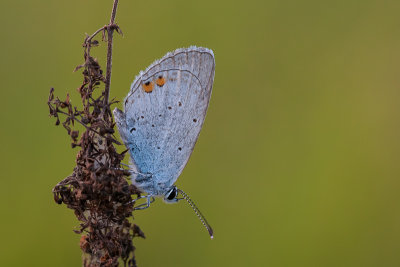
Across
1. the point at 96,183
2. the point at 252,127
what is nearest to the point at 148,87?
the point at 96,183

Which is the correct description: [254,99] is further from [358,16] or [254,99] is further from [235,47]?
[358,16]

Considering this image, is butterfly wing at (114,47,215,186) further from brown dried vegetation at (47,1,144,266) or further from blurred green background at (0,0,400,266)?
blurred green background at (0,0,400,266)

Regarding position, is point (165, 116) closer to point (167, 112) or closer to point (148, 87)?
point (167, 112)

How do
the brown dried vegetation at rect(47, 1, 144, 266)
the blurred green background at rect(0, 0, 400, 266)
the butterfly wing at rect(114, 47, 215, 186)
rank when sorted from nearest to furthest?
the brown dried vegetation at rect(47, 1, 144, 266) < the butterfly wing at rect(114, 47, 215, 186) < the blurred green background at rect(0, 0, 400, 266)

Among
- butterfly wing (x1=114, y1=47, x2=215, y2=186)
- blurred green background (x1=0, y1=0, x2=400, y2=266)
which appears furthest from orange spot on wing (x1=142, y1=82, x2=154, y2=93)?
blurred green background (x1=0, y1=0, x2=400, y2=266)

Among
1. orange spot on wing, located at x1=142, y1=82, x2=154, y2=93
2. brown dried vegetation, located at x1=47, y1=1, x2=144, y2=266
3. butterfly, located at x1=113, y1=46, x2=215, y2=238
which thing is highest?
orange spot on wing, located at x1=142, y1=82, x2=154, y2=93

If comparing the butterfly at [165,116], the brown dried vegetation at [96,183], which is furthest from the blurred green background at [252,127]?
the brown dried vegetation at [96,183]

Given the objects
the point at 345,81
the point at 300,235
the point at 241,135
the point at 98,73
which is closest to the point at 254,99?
the point at 241,135

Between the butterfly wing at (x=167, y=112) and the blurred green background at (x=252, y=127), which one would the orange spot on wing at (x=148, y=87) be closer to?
the butterfly wing at (x=167, y=112)
